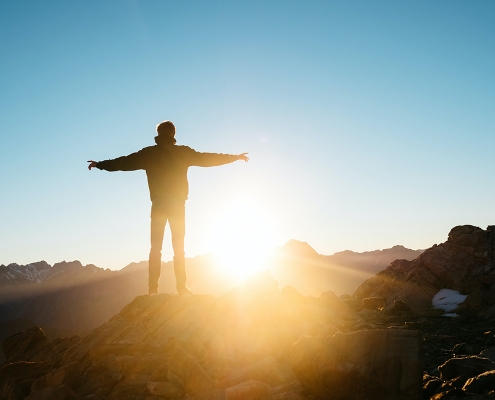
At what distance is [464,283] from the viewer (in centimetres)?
2275

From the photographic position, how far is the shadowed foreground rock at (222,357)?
186 inches

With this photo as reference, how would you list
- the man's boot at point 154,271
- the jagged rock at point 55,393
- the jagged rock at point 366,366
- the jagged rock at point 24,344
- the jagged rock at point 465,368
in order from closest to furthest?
the jagged rock at point 366,366 → the jagged rock at point 465,368 → the jagged rock at point 55,393 → the man's boot at point 154,271 → the jagged rock at point 24,344

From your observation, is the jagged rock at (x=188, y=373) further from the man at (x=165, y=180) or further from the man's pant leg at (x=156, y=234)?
the man's pant leg at (x=156, y=234)

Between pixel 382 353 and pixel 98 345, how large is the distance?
623 cm

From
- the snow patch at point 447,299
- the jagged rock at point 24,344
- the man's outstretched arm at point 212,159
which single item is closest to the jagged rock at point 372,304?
the snow patch at point 447,299

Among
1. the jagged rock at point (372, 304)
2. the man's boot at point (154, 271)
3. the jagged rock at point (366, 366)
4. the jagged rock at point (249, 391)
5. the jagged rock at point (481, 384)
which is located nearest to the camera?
the jagged rock at point (481, 384)

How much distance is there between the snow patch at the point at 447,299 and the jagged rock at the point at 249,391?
678 inches

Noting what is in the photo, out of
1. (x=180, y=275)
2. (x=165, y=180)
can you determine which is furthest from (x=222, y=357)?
(x=165, y=180)

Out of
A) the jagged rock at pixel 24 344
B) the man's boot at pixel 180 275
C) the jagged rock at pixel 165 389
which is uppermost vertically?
the man's boot at pixel 180 275

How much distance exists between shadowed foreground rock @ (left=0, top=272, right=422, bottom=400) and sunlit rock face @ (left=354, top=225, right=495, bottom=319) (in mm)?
16313

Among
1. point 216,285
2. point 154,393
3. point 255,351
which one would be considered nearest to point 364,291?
point 255,351

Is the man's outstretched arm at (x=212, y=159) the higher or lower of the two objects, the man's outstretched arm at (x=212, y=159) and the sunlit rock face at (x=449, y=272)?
the higher

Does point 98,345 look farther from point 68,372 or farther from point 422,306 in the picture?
point 422,306

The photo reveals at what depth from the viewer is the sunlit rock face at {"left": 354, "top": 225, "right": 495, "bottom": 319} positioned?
73.8 feet
